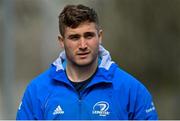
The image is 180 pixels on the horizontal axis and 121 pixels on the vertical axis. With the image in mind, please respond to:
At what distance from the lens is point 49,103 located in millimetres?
2516

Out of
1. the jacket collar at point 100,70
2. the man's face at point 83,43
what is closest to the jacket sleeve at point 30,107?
the jacket collar at point 100,70

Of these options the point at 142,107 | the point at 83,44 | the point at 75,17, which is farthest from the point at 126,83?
the point at 75,17

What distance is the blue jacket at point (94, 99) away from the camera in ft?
8.13

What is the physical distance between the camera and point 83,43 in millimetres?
2469

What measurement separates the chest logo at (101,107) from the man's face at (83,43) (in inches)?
7.2

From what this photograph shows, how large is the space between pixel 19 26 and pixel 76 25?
3.66 metres

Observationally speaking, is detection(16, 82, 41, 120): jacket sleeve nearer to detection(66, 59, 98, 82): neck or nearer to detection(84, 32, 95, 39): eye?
detection(66, 59, 98, 82): neck

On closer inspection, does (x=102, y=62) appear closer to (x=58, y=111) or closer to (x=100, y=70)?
(x=100, y=70)

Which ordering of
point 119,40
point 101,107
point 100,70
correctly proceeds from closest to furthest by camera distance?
point 101,107
point 100,70
point 119,40

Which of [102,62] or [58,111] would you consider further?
[102,62]

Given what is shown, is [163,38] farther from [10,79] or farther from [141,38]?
[10,79]

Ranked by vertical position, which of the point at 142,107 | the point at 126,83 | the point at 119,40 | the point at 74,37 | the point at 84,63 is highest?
the point at 74,37

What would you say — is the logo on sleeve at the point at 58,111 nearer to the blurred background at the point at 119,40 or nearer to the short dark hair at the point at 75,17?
the short dark hair at the point at 75,17

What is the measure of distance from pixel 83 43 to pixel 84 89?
0.21 m
